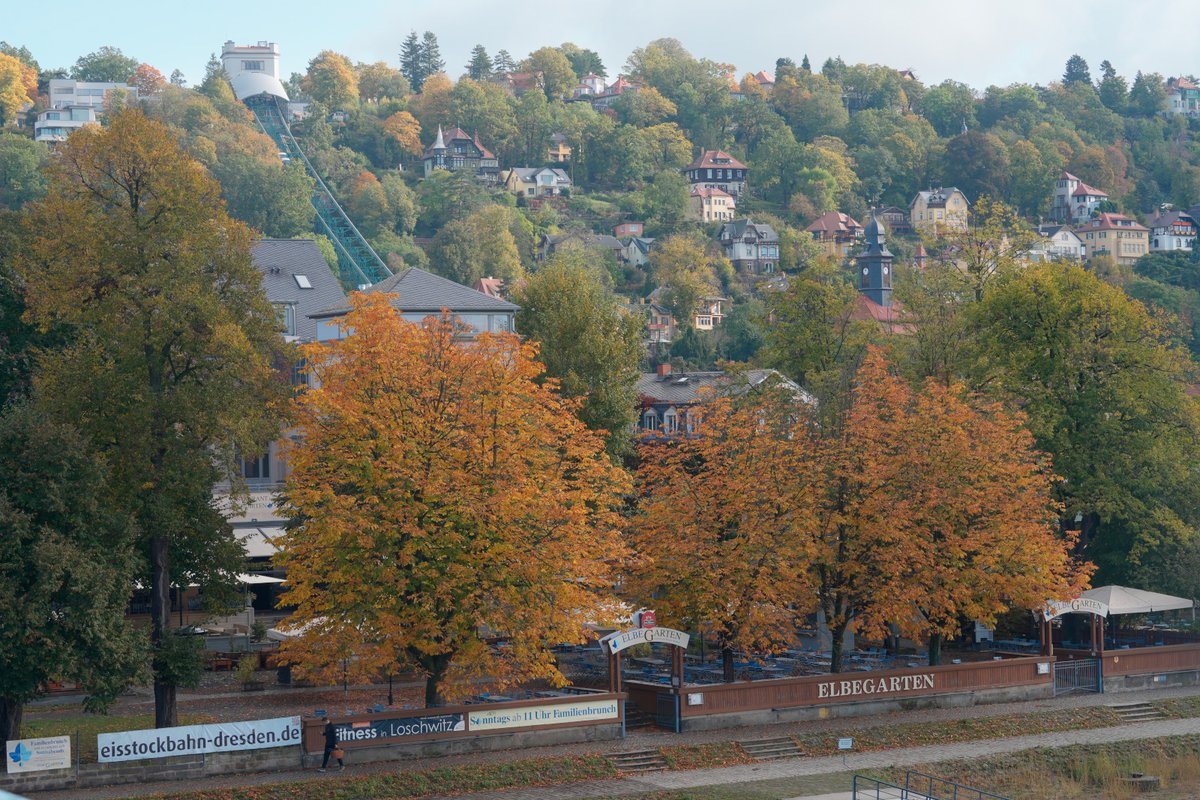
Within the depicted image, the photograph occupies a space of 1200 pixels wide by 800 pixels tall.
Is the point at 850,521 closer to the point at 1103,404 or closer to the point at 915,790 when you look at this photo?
the point at 915,790

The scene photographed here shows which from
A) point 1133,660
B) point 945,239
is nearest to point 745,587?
point 1133,660

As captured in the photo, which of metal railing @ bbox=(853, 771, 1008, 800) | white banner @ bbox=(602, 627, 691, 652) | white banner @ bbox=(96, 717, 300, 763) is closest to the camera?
white banner @ bbox=(96, 717, 300, 763)

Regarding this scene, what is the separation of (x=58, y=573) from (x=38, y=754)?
3704 mm

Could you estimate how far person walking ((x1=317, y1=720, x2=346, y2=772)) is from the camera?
3238cm

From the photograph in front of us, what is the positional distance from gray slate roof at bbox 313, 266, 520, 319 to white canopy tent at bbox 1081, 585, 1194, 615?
1070 inches

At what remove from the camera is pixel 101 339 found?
34.9 metres

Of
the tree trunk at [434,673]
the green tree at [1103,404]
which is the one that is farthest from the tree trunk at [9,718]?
the green tree at [1103,404]

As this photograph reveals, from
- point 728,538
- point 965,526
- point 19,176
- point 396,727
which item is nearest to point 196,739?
point 396,727

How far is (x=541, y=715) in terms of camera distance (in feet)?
118

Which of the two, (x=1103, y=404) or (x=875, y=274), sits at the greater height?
(x=875, y=274)

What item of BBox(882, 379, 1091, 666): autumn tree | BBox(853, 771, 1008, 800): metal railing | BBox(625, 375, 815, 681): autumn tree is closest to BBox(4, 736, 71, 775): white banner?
BBox(625, 375, 815, 681): autumn tree

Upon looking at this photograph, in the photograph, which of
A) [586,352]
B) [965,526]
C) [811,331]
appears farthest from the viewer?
[811,331]

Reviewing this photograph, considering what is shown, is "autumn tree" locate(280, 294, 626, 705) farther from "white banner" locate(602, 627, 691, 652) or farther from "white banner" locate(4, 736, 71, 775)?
"white banner" locate(4, 736, 71, 775)

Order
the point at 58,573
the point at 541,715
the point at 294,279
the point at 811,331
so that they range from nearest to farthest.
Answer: the point at 58,573
the point at 541,715
the point at 811,331
the point at 294,279
